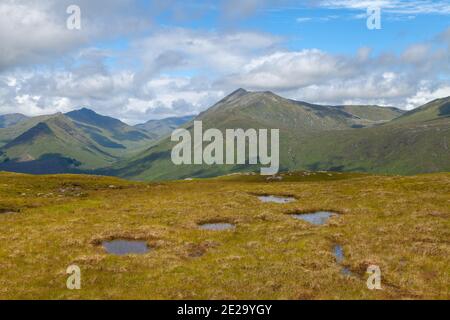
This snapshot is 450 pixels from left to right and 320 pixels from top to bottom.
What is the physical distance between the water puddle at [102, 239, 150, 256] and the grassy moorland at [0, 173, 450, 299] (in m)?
1.05

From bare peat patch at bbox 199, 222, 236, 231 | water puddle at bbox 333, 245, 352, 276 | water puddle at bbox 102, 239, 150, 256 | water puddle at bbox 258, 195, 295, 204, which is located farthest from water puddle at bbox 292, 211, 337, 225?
water puddle at bbox 102, 239, 150, 256

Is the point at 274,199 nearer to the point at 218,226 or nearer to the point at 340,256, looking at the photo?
the point at 218,226

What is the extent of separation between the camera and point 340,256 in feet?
106

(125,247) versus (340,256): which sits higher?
(340,256)

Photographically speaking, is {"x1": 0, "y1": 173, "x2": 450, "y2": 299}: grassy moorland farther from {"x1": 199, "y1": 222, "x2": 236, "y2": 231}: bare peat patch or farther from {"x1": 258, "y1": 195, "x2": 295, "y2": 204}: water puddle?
{"x1": 258, "y1": 195, "x2": 295, "y2": 204}: water puddle

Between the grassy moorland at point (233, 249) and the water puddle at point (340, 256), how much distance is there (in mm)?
375

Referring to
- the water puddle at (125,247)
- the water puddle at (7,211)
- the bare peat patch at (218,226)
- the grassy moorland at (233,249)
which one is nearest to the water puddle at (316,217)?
the grassy moorland at (233,249)

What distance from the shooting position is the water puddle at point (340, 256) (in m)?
28.0

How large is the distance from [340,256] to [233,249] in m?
8.80

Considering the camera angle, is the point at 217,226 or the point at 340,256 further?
the point at 217,226

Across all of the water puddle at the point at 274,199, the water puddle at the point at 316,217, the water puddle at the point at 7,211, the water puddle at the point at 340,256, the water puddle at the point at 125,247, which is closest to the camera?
the water puddle at the point at 340,256

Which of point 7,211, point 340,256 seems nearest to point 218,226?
point 340,256

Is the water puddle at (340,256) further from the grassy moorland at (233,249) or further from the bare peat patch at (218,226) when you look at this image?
the bare peat patch at (218,226)
